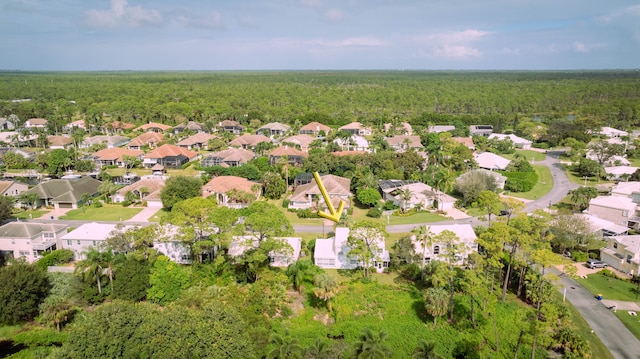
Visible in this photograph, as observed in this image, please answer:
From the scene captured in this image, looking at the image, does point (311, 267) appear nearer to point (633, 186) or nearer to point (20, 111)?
point (633, 186)

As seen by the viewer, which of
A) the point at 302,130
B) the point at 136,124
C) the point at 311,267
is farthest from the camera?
the point at 136,124

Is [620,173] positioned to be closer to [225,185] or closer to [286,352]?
[225,185]

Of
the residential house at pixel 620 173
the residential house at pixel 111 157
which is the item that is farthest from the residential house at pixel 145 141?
the residential house at pixel 620 173

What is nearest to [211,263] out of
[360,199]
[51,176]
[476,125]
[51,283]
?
[51,283]

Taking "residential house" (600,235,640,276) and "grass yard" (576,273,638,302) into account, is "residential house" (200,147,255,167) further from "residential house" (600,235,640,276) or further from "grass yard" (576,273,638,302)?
"residential house" (600,235,640,276)

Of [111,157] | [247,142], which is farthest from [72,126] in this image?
[247,142]

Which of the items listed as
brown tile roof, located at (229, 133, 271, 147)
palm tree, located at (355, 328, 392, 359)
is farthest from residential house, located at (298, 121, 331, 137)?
palm tree, located at (355, 328, 392, 359)
